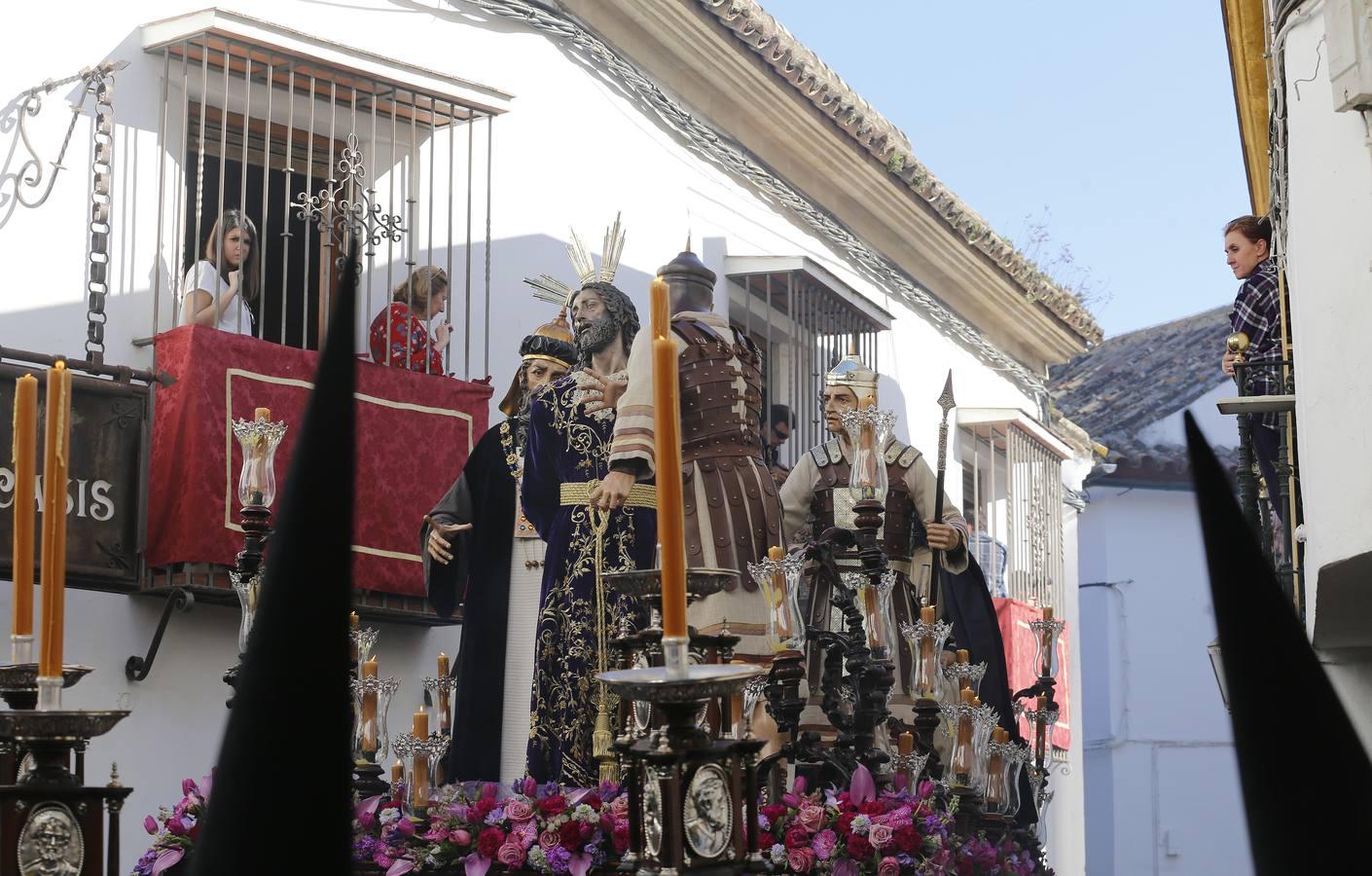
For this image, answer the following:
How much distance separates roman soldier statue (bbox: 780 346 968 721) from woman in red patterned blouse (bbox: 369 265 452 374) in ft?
6.27

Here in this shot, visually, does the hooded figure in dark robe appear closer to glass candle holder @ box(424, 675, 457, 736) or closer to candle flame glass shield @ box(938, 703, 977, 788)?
glass candle holder @ box(424, 675, 457, 736)

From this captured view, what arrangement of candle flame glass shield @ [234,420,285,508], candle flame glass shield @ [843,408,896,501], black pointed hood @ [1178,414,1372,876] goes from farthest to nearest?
candle flame glass shield @ [843,408,896,501]
candle flame glass shield @ [234,420,285,508]
black pointed hood @ [1178,414,1372,876]

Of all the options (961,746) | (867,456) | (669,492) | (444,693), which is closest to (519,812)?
(444,693)

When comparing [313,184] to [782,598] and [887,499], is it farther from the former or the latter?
[782,598]

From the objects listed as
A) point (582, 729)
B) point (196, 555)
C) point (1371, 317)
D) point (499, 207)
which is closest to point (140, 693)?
point (196, 555)

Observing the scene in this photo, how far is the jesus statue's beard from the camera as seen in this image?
6.23 m

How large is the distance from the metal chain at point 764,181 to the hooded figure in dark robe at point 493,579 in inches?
140

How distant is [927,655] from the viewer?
239 inches

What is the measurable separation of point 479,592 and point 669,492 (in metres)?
4.30

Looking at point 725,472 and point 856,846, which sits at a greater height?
point 725,472

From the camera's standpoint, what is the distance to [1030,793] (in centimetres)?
708

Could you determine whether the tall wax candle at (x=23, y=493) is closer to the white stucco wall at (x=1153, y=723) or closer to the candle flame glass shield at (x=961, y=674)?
the candle flame glass shield at (x=961, y=674)

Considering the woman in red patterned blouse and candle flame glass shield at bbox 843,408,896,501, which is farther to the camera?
the woman in red patterned blouse

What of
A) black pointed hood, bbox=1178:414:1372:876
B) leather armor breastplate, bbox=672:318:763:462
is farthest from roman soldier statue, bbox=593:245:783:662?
black pointed hood, bbox=1178:414:1372:876
